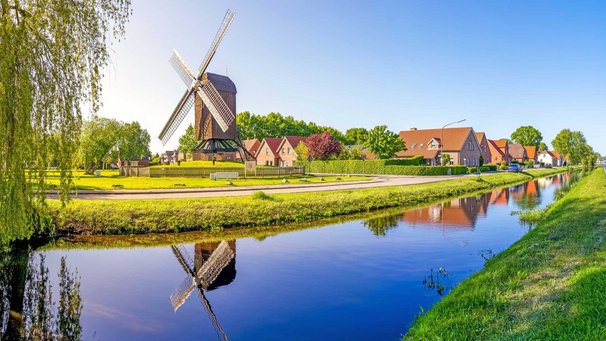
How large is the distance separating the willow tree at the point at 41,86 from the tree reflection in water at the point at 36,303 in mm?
1935

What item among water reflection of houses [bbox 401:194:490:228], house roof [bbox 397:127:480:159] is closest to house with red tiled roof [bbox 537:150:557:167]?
house roof [bbox 397:127:480:159]

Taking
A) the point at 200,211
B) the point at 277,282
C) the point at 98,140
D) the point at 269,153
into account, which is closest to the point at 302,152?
the point at 269,153

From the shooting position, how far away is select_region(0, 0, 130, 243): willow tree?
8.16 metres

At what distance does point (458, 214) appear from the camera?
80.4ft

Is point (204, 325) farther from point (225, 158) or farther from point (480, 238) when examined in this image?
point (225, 158)

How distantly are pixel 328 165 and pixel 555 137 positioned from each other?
103m

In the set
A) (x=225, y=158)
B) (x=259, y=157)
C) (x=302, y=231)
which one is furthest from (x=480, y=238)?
(x=259, y=157)

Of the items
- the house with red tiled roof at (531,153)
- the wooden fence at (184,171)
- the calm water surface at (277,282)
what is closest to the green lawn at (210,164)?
the wooden fence at (184,171)

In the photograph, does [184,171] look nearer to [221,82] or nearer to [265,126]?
[221,82]

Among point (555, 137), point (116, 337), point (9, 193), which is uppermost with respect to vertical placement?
point (555, 137)

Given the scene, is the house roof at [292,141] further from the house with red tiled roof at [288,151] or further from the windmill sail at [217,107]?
the windmill sail at [217,107]

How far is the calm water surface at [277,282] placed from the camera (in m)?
8.68

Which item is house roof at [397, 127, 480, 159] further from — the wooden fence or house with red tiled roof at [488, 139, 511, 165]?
the wooden fence

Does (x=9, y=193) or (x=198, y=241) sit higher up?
(x=9, y=193)
